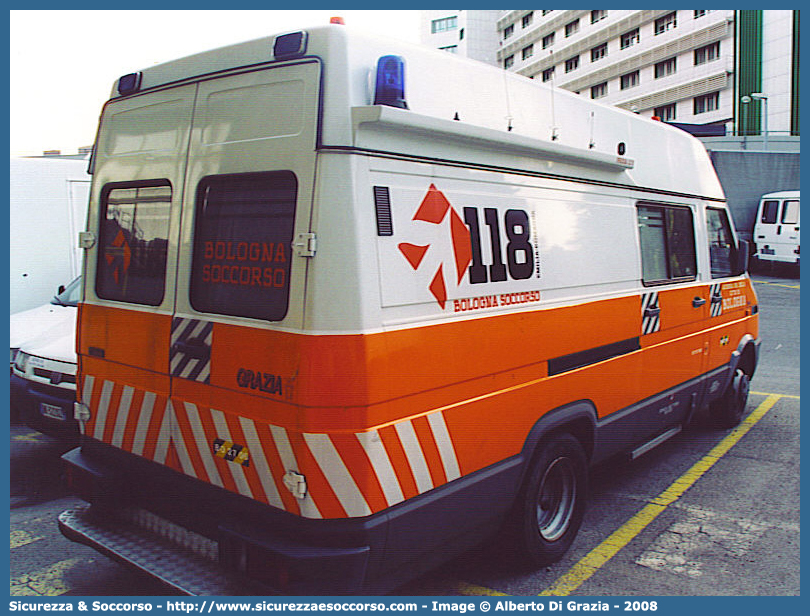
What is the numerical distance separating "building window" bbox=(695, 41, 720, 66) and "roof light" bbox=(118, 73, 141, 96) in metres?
52.8

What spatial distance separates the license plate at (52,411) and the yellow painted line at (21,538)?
1.16 metres

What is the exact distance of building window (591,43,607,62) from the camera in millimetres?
60250

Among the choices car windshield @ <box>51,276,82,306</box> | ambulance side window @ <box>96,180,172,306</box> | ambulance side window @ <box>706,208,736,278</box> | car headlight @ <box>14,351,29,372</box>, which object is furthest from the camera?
car windshield @ <box>51,276,82,306</box>

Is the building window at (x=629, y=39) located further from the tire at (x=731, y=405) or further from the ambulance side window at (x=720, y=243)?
the tire at (x=731, y=405)

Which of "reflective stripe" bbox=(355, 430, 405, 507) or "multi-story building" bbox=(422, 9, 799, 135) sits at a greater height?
"multi-story building" bbox=(422, 9, 799, 135)

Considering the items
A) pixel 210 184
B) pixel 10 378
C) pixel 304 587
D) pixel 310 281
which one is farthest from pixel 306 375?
pixel 10 378

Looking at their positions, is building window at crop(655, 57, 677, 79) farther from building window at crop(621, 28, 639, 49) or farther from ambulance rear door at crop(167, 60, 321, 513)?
ambulance rear door at crop(167, 60, 321, 513)

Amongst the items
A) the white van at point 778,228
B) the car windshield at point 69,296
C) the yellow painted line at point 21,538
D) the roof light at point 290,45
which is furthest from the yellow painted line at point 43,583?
the white van at point 778,228

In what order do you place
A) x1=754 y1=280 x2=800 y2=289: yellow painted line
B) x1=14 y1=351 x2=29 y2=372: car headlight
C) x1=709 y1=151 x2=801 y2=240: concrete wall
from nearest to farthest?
x1=14 y1=351 x2=29 y2=372: car headlight
x1=754 y1=280 x2=800 y2=289: yellow painted line
x1=709 y1=151 x2=801 y2=240: concrete wall

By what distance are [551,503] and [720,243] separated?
348cm

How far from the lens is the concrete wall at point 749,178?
75.3 ft

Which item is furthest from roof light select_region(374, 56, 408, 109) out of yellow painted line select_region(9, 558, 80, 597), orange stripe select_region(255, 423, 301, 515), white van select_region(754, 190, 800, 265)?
white van select_region(754, 190, 800, 265)

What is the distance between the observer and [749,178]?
23125 millimetres

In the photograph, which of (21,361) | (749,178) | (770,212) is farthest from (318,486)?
(749,178)
